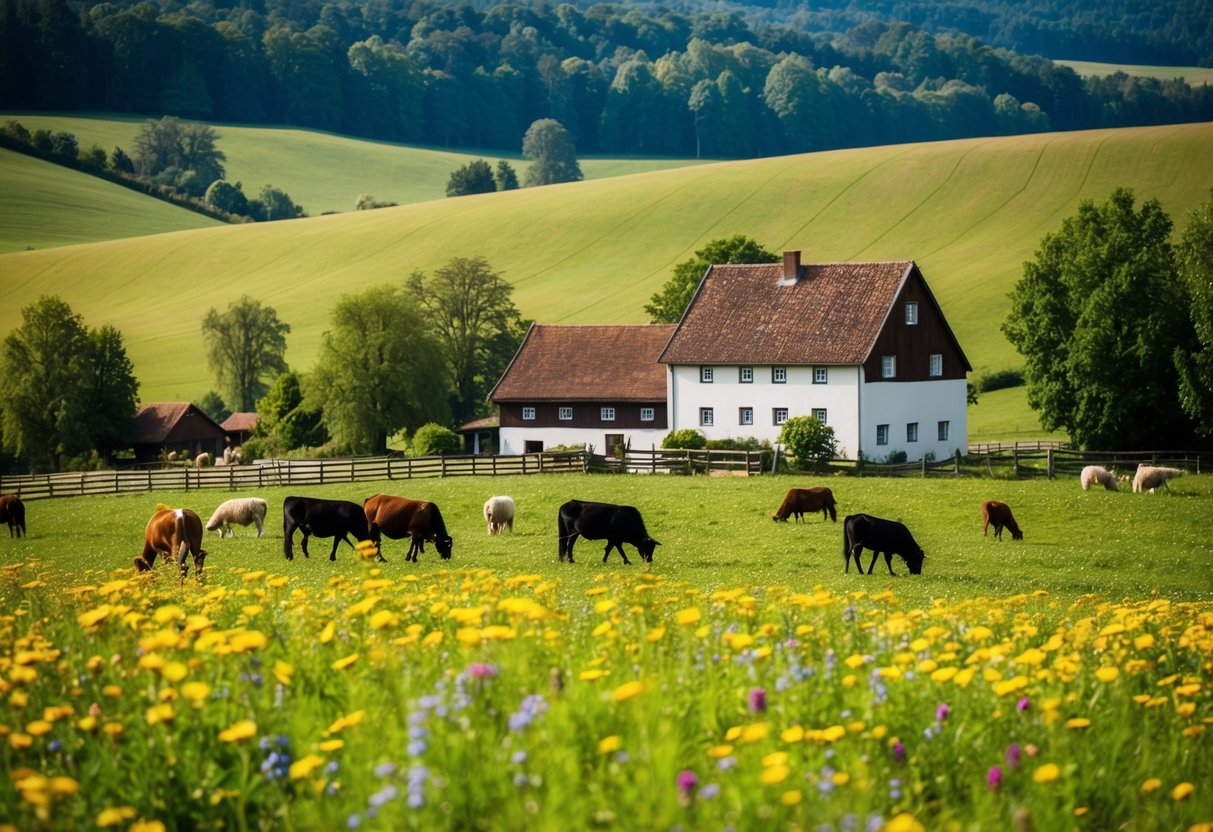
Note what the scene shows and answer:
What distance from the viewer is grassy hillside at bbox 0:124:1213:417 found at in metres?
99.9

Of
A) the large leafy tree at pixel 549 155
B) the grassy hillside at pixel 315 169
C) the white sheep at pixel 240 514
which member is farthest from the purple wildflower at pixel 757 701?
the large leafy tree at pixel 549 155

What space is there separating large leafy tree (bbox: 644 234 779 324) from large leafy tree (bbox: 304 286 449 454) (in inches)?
545

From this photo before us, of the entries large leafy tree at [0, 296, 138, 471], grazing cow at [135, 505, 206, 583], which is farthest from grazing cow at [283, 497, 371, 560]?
large leafy tree at [0, 296, 138, 471]

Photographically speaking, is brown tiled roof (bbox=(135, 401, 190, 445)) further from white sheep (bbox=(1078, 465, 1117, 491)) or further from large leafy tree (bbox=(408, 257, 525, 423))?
white sheep (bbox=(1078, 465, 1117, 491))

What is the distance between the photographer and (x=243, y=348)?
93188 mm

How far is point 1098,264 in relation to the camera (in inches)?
2327

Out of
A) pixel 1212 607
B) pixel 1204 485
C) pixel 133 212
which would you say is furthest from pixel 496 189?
pixel 1212 607

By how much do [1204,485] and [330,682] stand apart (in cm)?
3789

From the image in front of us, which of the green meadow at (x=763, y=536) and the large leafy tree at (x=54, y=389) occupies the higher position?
the large leafy tree at (x=54, y=389)

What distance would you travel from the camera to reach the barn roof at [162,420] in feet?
254

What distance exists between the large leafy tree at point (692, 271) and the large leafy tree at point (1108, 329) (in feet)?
66.8

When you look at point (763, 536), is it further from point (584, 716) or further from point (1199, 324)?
point (1199, 324)

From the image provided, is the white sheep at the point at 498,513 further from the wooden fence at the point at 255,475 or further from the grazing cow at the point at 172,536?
the wooden fence at the point at 255,475

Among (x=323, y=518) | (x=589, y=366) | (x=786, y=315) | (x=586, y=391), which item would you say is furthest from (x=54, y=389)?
(x=323, y=518)
